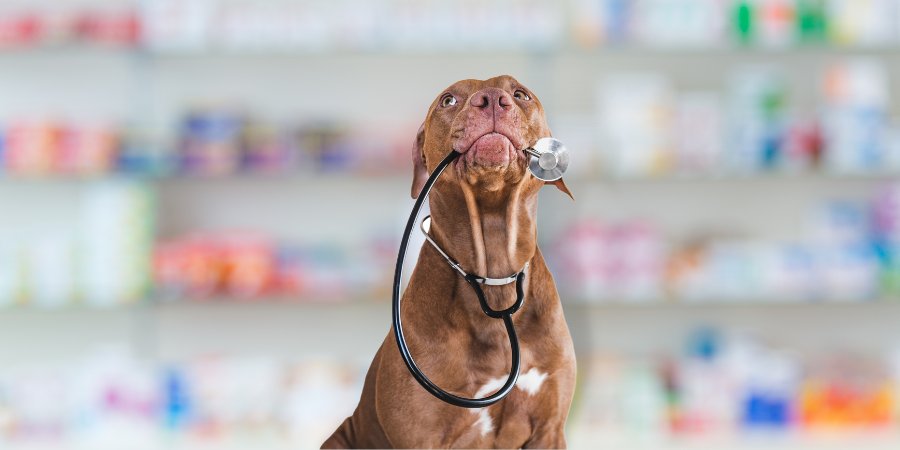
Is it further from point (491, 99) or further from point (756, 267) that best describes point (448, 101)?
point (756, 267)

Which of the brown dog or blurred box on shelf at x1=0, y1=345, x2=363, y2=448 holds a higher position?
the brown dog

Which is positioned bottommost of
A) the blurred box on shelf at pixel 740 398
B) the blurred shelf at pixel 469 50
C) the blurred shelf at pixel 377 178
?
the blurred box on shelf at pixel 740 398

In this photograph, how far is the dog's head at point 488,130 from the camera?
32 centimetres

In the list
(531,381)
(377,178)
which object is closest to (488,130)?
(531,381)

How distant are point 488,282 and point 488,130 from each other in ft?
0.20

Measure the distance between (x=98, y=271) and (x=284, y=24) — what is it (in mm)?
930

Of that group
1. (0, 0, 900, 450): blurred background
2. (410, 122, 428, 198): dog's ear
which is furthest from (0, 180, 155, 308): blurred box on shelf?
(410, 122, 428, 198): dog's ear

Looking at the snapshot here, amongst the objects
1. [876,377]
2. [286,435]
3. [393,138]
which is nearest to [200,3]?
[393,138]

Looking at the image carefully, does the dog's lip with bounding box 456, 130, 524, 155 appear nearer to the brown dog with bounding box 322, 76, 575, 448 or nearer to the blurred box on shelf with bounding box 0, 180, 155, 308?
the brown dog with bounding box 322, 76, 575, 448

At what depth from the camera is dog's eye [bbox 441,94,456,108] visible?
0.34 meters

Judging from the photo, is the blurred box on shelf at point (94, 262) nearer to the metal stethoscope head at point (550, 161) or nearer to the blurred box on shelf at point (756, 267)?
the blurred box on shelf at point (756, 267)

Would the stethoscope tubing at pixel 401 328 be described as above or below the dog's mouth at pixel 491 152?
below

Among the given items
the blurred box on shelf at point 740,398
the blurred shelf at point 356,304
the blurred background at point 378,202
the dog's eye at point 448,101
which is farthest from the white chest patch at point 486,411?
the blurred shelf at point 356,304

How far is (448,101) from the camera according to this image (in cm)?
34
